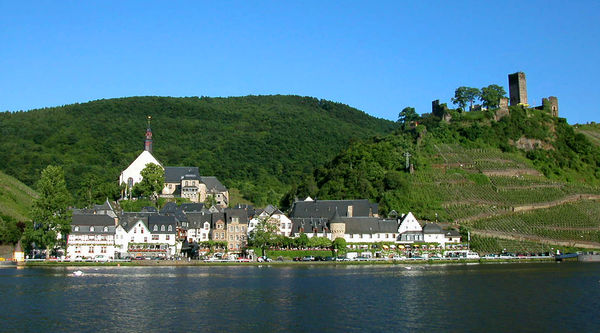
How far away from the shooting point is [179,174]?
120312mm

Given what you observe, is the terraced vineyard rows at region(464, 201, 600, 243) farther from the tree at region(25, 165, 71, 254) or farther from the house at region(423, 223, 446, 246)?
the tree at region(25, 165, 71, 254)

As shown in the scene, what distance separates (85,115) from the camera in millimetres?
191625

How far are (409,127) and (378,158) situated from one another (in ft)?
75.9

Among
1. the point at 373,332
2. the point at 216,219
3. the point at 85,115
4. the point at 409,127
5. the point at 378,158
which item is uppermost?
the point at 85,115

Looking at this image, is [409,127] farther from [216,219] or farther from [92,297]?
[92,297]

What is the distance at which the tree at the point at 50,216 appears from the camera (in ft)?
281

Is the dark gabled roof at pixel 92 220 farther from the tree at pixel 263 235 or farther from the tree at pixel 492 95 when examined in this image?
the tree at pixel 492 95

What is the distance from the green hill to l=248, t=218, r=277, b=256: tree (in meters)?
18.3

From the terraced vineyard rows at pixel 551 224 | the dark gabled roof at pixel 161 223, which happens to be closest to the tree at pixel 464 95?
the terraced vineyard rows at pixel 551 224

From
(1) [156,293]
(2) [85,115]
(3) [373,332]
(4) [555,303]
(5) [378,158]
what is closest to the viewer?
(3) [373,332]

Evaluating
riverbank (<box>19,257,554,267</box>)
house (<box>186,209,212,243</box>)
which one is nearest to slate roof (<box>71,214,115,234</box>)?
riverbank (<box>19,257,554,267</box>)

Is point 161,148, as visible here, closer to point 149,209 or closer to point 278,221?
point 149,209

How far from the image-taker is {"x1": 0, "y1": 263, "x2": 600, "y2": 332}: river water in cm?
4119

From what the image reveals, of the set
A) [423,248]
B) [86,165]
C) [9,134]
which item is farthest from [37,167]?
[423,248]
